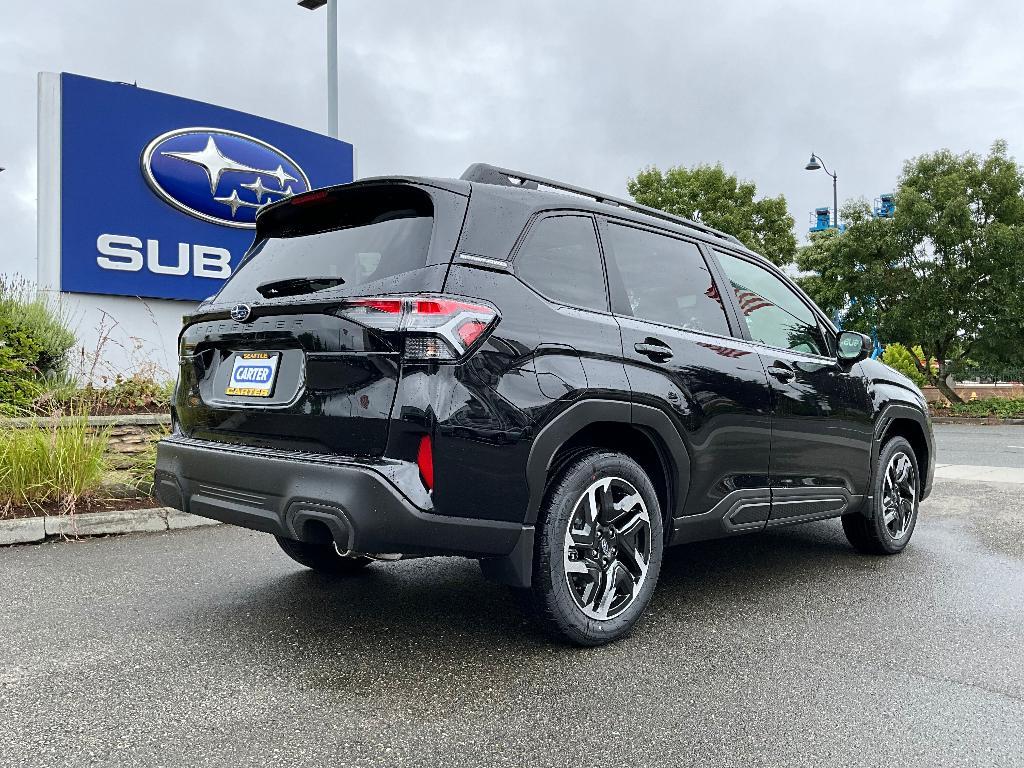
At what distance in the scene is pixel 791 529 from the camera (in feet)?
20.0

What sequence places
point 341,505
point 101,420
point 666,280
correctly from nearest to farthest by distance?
point 341,505, point 666,280, point 101,420

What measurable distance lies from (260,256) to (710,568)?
3010 mm

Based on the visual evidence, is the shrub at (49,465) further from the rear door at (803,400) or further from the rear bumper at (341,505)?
the rear door at (803,400)

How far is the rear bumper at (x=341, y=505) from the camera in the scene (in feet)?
8.73

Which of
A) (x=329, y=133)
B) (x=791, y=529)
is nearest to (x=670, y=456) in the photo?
(x=791, y=529)

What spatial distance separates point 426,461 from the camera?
2.71 meters

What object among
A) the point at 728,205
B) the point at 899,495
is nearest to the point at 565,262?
the point at 899,495

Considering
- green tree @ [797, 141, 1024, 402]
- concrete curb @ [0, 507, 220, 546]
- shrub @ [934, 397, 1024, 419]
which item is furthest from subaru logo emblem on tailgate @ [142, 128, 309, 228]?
shrub @ [934, 397, 1024, 419]

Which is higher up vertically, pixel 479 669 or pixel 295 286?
pixel 295 286

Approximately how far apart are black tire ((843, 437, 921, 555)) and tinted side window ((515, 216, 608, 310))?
2.53 m

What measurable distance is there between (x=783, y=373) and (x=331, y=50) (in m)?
8.82

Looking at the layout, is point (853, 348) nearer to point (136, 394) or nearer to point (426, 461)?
point (426, 461)

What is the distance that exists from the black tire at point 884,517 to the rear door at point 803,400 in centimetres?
21

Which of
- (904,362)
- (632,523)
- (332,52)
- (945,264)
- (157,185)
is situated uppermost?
(332,52)
